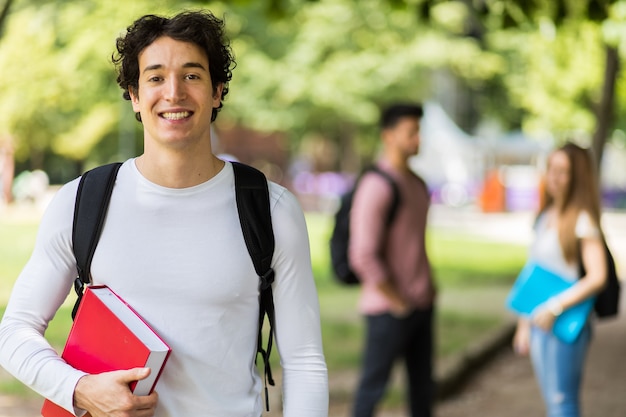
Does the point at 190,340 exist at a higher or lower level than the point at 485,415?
higher

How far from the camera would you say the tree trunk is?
42.5 ft

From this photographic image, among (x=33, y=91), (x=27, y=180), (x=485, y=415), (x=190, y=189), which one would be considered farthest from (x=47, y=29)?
(x=190, y=189)

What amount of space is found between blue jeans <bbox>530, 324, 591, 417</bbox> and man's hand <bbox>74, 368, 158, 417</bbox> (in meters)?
3.35

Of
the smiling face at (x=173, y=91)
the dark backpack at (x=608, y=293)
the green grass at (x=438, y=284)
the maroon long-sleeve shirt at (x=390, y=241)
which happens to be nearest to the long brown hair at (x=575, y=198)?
the dark backpack at (x=608, y=293)

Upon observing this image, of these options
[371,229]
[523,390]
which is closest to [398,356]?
[371,229]

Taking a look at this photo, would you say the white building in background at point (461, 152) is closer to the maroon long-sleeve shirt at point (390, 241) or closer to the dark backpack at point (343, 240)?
the dark backpack at point (343, 240)

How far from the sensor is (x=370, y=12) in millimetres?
37438

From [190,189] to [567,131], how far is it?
102 feet

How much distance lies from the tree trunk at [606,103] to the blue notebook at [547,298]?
7.92 m

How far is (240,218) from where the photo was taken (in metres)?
2.45

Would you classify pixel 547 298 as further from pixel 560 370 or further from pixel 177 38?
pixel 177 38

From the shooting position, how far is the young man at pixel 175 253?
2.39 m

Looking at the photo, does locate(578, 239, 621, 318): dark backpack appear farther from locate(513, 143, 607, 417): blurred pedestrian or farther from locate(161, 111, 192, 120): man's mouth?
locate(161, 111, 192, 120): man's mouth

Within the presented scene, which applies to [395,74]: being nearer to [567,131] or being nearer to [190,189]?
[567,131]
